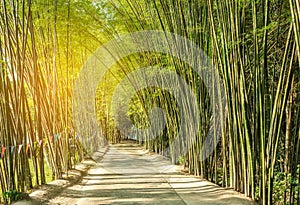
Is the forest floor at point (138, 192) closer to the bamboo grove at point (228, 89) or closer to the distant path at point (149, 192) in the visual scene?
the distant path at point (149, 192)

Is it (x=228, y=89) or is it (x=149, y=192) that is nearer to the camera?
(x=228, y=89)

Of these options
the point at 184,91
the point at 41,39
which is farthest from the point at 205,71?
the point at 41,39

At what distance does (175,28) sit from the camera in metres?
4.95

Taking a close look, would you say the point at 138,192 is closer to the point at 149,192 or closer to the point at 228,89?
the point at 149,192

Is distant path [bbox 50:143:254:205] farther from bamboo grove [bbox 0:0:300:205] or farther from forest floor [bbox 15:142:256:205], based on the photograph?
bamboo grove [bbox 0:0:300:205]

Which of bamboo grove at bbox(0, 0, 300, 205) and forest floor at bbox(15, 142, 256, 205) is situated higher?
bamboo grove at bbox(0, 0, 300, 205)

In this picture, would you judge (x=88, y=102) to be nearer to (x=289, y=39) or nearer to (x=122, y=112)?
(x=289, y=39)

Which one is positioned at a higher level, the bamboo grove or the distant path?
the bamboo grove

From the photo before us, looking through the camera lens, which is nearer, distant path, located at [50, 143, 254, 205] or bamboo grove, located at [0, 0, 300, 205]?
bamboo grove, located at [0, 0, 300, 205]

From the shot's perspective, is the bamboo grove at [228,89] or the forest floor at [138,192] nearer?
the bamboo grove at [228,89]

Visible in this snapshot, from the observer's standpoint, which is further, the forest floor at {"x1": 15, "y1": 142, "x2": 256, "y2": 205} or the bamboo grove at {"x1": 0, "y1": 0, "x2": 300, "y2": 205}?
the forest floor at {"x1": 15, "y1": 142, "x2": 256, "y2": 205}

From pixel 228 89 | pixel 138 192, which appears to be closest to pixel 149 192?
pixel 138 192

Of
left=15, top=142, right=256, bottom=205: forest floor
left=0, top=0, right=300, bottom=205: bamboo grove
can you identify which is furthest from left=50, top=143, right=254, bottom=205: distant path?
left=0, top=0, right=300, bottom=205: bamboo grove

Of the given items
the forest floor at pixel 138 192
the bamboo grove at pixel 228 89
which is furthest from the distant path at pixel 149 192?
the bamboo grove at pixel 228 89
